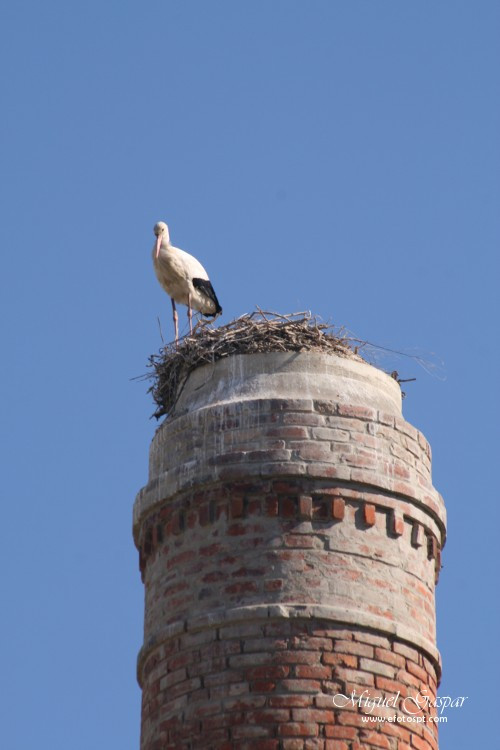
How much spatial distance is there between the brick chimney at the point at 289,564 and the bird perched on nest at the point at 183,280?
7083 mm

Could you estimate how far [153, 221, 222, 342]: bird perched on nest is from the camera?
747 inches

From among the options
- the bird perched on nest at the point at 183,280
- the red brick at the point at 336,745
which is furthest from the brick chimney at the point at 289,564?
the bird perched on nest at the point at 183,280

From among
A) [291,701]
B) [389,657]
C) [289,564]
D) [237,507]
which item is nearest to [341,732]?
[291,701]

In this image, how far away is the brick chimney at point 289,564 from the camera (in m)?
10.4

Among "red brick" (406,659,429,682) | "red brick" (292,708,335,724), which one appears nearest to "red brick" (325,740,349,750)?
"red brick" (292,708,335,724)

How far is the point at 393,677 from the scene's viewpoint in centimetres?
1066

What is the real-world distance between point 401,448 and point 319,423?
60 centimetres

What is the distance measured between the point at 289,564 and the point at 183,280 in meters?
8.55

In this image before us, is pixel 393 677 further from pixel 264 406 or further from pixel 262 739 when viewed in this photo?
pixel 264 406

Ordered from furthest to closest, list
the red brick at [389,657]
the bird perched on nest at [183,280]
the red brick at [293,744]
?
the bird perched on nest at [183,280], the red brick at [389,657], the red brick at [293,744]

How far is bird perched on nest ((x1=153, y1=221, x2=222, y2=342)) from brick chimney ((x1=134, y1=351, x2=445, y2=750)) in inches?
279

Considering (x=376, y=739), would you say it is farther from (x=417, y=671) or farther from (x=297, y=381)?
(x=297, y=381)

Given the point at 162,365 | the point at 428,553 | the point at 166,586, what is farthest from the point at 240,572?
the point at 162,365

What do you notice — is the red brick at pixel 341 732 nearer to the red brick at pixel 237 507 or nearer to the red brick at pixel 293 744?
the red brick at pixel 293 744
